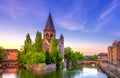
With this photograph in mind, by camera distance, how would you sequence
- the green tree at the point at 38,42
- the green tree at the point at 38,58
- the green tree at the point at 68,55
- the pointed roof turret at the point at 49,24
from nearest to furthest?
1. the green tree at the point at 38,58
2. the green tree at the point at 38,42
3. the pointed roof turret at the point at 49,24
4. the green tree at the point at 68,55

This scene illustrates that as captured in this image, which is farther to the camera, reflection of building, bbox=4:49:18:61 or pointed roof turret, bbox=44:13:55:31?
reflection of building, bbox=4:49:18:61

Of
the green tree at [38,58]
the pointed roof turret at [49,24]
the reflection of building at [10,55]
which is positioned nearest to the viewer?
the green tree at [38,58]

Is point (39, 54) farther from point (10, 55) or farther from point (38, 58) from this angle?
point (10, 55)

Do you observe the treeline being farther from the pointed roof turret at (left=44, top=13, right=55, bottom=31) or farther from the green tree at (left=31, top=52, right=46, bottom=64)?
the pointed roof turret at (left=44, top=13, right=55, bottom=31)

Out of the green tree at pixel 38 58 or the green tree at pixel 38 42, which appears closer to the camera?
the green tree at pixel 38 58

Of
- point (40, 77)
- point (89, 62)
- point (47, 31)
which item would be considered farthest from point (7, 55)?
point (40, 77)

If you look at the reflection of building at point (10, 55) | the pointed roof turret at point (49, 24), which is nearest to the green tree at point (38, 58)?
the pointed roof turret at point (49, 24)

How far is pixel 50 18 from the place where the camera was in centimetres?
9488

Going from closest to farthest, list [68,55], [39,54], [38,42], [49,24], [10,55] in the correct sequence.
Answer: [39,54] → [38,42] → [49,24] → [10,55] → [68,55]

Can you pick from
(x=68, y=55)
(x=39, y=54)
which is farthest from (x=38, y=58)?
(x=68, y=55)

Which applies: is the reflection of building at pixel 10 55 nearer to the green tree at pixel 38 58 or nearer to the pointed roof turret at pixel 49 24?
the pointed roof turret at pixel 49 24

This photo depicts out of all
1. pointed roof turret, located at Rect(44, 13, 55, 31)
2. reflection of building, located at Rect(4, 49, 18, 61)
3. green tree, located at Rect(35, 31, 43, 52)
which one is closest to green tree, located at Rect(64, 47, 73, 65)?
pointed roof turret, located at Rect(44, 13, 55, 31)

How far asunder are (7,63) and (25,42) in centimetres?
1697

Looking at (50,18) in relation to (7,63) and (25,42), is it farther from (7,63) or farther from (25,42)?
(7,63)
